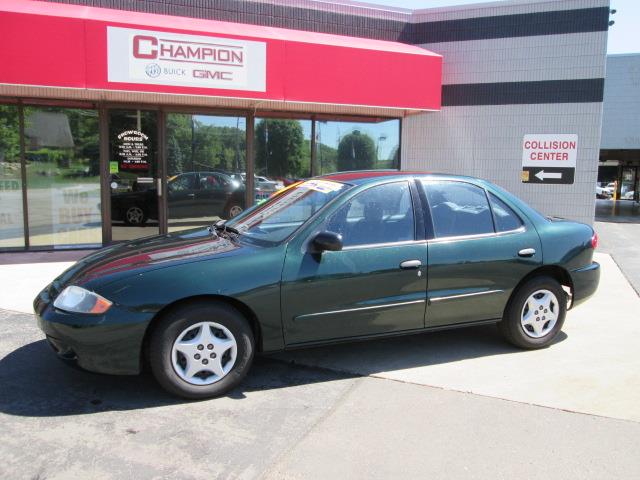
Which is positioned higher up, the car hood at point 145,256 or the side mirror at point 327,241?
the side mirror at point 327,241

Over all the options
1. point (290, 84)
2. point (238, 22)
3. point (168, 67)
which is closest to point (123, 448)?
point (168, 67)

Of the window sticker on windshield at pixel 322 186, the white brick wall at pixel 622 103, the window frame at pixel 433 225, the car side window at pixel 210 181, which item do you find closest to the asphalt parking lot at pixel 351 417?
the window frame at pixel 433 225

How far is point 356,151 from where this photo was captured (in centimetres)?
1133

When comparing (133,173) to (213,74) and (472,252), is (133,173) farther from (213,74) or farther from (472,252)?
(472,252)

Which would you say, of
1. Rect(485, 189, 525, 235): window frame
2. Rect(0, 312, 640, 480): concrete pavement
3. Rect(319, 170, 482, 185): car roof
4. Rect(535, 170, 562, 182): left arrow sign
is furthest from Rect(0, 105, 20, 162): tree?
Rect(535, 170, 562, 182): left arrow sign

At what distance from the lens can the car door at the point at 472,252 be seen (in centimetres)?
441

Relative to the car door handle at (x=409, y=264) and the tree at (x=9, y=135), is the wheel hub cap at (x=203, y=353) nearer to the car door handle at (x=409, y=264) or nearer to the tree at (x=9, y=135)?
the car door handle at (x=409, y=264)

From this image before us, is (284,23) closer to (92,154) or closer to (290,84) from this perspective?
(290,84)

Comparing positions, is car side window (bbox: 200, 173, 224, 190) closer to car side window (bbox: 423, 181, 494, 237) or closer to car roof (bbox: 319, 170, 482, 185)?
car roof (bbox: 319, 170, 482, 185)

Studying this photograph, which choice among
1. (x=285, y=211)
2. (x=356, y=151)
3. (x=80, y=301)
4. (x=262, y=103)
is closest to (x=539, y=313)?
(x=285, y=211)

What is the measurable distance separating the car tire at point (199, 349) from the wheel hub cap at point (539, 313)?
95.5 inches

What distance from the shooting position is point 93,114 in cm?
945

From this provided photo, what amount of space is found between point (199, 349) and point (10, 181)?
23.4ft

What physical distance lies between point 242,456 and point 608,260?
8.62 m
